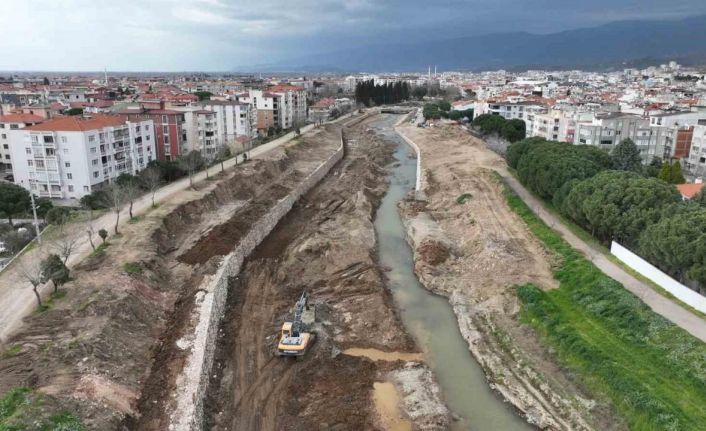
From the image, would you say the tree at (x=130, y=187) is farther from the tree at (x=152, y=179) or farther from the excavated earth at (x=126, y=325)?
the excavated earth at (x=126, y=325)

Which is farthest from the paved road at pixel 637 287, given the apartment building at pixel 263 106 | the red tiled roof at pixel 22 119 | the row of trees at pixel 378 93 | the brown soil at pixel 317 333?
the row of trees at pixel 378 93

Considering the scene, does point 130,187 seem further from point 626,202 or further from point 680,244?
point 680,244

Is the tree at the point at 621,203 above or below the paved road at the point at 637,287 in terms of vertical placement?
above

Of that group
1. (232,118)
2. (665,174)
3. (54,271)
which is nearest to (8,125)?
(232,118)

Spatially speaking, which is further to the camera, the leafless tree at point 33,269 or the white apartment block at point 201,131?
the white apartment block at point 201,131

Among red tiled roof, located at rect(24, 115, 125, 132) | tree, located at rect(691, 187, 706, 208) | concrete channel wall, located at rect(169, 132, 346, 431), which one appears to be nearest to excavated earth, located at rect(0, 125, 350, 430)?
concrete channel wall, located at rect(169, 132, 346, 431)

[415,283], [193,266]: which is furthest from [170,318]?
[415,283]
